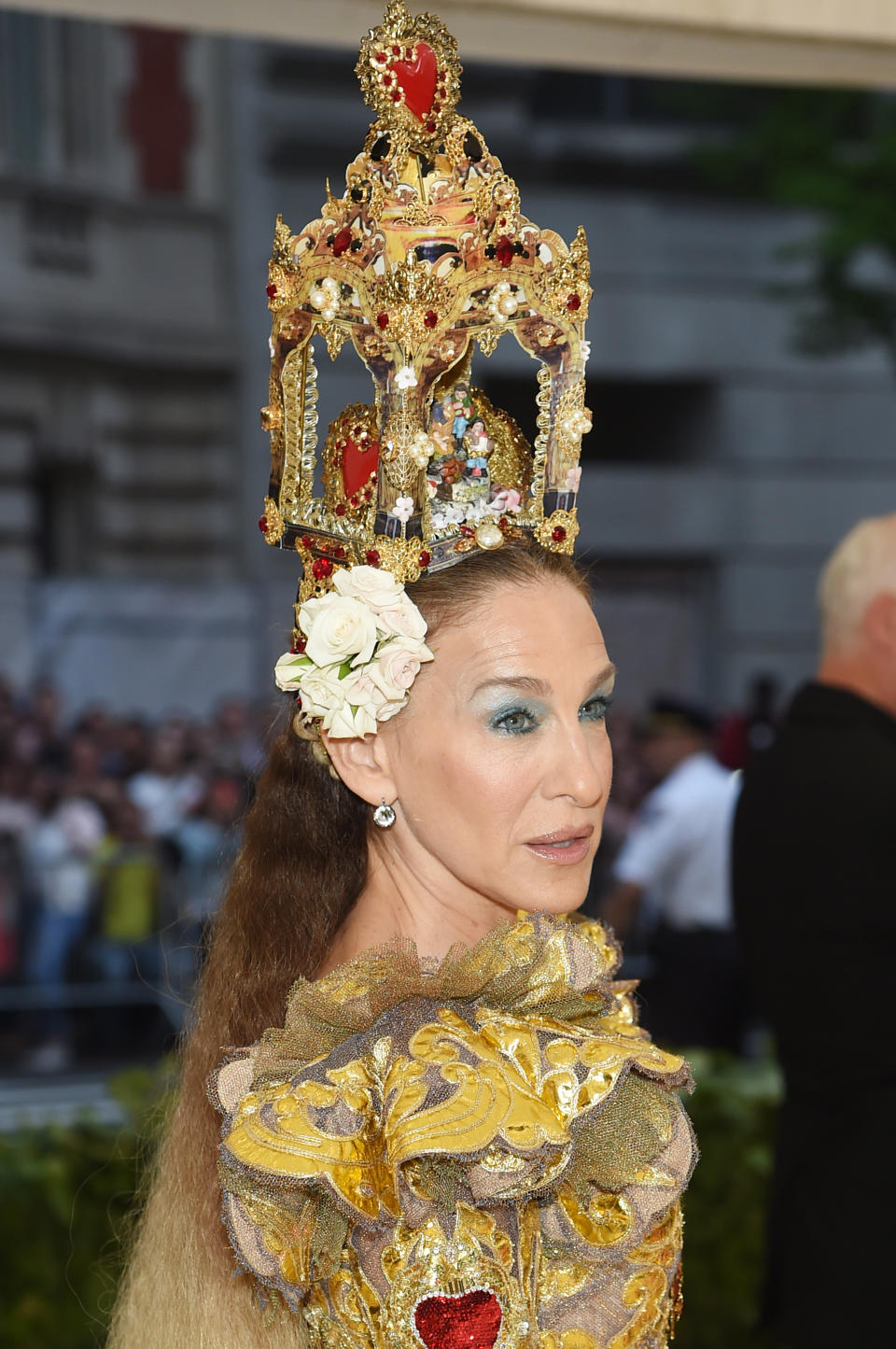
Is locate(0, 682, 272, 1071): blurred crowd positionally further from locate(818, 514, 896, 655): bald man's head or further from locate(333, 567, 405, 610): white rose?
locate(333, 567, 405, 610): white rose

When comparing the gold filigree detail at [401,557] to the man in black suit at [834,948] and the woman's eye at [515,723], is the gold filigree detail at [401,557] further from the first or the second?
the man in black suit at [834,948]

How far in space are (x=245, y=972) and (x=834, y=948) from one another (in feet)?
4.97

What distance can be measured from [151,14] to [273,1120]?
7.02 ft

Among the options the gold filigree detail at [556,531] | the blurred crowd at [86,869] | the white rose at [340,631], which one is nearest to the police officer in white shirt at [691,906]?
the blurred crowd at [86,869]

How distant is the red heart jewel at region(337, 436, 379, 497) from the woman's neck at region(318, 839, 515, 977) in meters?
0.44

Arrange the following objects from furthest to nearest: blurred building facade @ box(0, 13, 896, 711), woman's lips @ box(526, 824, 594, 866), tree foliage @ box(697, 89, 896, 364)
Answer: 1. tree foliage @ box(697, 89, 896, 364)
2. blurred building facade @ box(0, 13, 896, 711)
3. woman's lips @ box(526, 824, 594, 866)

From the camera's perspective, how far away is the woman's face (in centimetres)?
179

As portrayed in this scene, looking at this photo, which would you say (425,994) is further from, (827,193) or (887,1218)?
(827,193)

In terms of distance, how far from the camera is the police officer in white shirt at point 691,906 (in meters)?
6.38

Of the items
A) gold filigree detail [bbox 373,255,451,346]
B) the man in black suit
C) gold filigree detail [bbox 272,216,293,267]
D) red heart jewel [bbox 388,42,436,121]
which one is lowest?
the man in black suit

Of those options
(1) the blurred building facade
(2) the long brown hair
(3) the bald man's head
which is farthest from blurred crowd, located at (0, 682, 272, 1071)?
(2) the long brown hair

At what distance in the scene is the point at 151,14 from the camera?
2.94 meters

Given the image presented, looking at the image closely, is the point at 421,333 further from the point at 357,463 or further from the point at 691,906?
the point at 691,906

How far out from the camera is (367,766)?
74.0 inches
